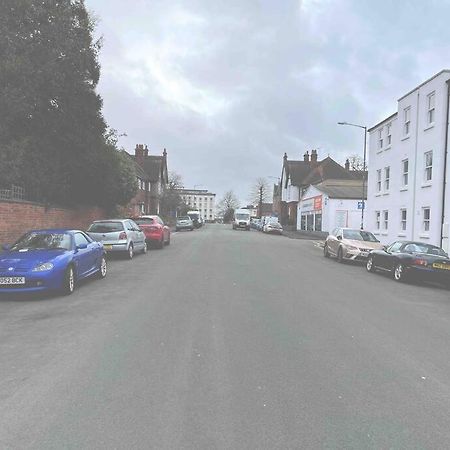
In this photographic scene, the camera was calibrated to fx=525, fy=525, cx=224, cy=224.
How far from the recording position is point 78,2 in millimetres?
21391

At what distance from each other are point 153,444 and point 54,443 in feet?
2.36

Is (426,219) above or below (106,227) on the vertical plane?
above

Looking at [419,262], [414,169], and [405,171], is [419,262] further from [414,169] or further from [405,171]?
[405,171]

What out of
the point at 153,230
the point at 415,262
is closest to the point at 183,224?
the point at 153,230

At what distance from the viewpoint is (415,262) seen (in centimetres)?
1521

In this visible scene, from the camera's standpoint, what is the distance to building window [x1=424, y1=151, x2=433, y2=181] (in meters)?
25.8

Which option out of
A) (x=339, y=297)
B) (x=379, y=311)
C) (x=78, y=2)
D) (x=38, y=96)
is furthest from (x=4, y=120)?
(x=379, y=311)

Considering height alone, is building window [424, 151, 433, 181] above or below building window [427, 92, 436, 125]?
below

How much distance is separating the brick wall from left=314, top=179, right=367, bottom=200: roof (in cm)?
3064

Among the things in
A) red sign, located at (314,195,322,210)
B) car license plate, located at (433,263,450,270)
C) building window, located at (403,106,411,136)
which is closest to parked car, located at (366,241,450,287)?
car license plate, located at (433,263,450,270)

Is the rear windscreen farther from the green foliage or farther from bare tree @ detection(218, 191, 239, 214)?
bare tree @ detection(218, 191, 239, 214)

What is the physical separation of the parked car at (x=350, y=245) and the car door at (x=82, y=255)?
458 inches

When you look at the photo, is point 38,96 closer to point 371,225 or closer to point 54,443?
point 54,443

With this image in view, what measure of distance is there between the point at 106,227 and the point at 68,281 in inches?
344
